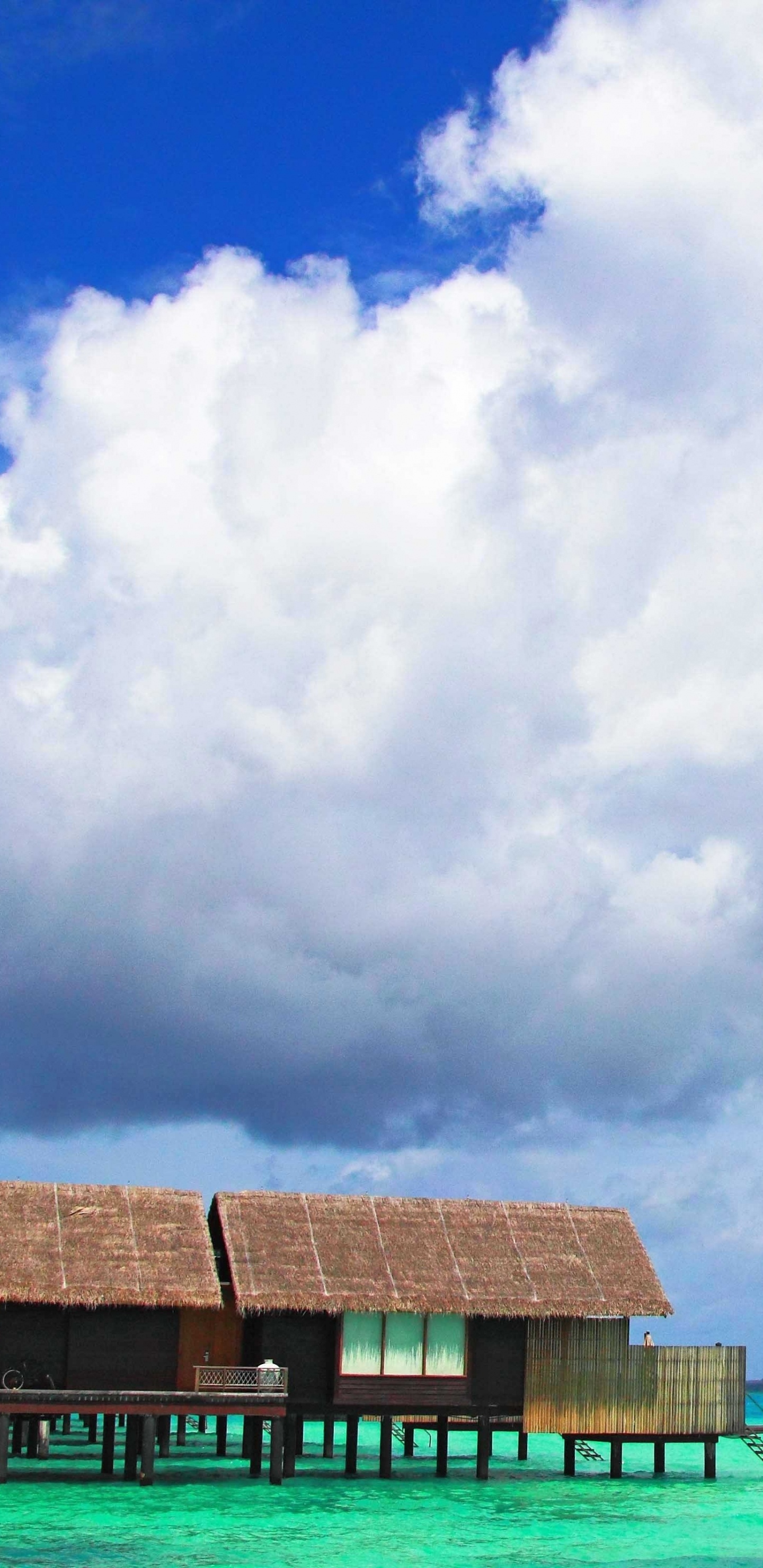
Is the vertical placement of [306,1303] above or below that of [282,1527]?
above

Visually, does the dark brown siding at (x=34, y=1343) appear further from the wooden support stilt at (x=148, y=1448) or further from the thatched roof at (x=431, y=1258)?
the thatched roof at (x=431, y=1258)

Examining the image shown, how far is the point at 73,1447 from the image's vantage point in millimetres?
42344

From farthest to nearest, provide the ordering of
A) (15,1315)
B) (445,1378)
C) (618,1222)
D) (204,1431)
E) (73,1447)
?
(204,1431) → (73,1447) → (618,1222) → (445,1378) → (15,1315)

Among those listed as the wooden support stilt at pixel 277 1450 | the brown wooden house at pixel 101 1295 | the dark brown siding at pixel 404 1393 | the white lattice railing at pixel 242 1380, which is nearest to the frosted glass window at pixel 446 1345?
the dark brown siding at pixel 404 1393

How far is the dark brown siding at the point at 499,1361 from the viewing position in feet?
103

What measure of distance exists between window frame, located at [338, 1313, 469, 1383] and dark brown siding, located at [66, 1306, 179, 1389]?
3.14 m

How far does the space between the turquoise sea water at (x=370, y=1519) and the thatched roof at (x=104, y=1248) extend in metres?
3.61

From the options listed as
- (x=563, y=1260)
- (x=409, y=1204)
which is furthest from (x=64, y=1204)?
(x=563, y=1260)

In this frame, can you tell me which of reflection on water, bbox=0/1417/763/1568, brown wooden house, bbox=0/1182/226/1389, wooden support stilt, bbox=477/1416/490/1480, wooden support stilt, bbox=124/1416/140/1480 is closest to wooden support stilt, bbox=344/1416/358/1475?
reflection on water, bbox=0/1417/763/1568

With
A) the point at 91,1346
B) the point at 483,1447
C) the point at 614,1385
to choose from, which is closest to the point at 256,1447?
the point at 483,1447

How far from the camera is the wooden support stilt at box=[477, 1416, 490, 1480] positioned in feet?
105

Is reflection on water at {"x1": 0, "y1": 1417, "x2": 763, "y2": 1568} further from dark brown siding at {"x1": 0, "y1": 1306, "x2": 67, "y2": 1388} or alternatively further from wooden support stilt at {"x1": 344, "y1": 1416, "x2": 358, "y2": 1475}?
dark brown siding at {"x1": 0, "y1": 1306, "x2": 67, "y2": 1388}

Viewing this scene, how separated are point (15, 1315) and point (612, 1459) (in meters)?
13.5

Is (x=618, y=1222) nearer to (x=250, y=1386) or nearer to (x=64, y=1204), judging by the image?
(x=250, y=1386)
